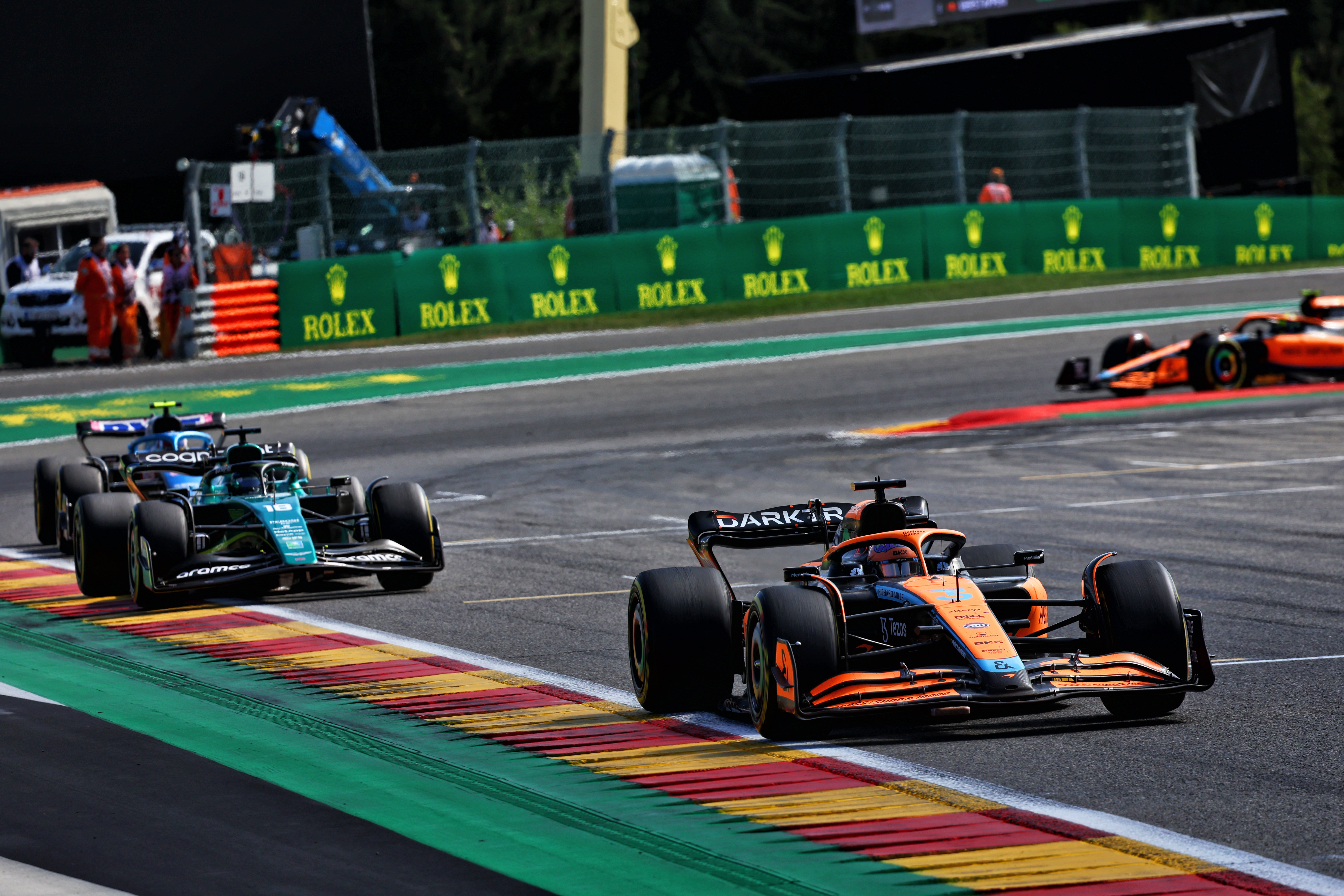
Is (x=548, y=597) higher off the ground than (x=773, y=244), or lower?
lower

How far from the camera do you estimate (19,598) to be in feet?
39.0

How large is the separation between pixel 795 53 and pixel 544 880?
60978 millimetres

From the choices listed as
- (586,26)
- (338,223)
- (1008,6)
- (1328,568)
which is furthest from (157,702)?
(1008,6)

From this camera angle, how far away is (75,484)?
1380 centimetres

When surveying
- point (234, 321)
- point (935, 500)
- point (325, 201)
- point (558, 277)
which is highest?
point (325, 201)

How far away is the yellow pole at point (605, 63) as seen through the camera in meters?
38.4

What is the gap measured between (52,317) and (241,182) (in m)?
3.68

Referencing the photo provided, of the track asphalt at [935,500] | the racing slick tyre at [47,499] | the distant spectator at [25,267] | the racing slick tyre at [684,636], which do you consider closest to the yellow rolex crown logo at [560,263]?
the track asphalt at [935,500]

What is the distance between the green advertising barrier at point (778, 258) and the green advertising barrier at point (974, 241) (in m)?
1.87

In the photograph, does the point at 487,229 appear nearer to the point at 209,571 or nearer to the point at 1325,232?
the point at 1325,232

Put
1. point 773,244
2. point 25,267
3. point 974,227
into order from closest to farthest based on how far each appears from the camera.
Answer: point 25,267 < point 773,244 < point 974,227

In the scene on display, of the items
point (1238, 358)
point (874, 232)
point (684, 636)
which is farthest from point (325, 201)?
point (684, 636)

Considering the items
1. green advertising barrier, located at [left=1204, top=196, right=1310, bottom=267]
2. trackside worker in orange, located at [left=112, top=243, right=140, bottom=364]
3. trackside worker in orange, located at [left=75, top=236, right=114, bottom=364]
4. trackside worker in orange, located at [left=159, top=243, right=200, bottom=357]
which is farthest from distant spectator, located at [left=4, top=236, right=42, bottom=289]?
green advertising barrier, located at [left=1204, top=196, right=1310, bottom=267]

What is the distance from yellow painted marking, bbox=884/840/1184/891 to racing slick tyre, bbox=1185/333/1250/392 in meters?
15.9
